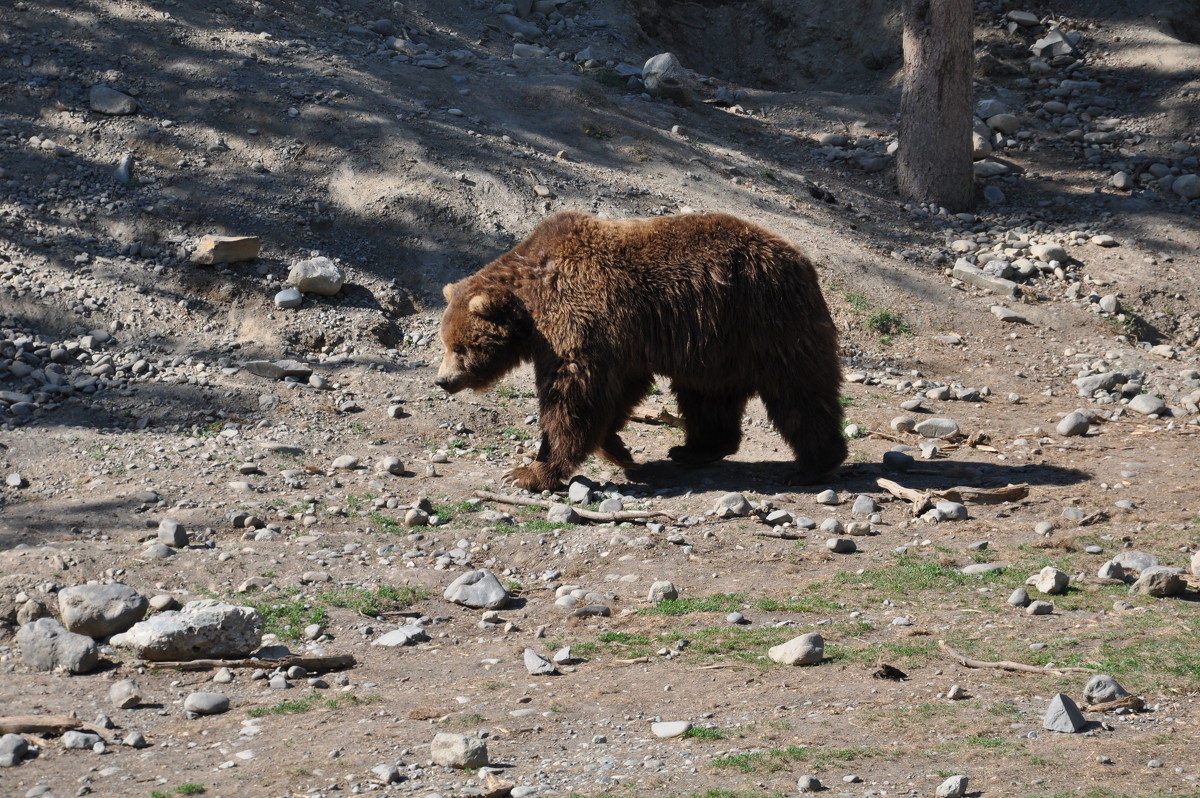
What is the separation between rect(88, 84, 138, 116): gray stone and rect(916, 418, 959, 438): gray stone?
897cm

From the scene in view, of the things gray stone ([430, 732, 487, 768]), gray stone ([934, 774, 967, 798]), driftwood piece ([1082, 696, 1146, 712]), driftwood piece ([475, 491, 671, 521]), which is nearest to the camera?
gray stone ([934, 774, 967, 798])

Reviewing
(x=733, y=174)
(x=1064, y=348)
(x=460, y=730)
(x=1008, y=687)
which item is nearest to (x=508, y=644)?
(x=460, y=730)

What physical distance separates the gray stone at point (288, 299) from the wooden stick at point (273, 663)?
5.98 metres

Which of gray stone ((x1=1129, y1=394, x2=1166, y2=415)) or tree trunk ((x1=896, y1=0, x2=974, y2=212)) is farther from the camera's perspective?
tree trunk ((x1=896, y1=0, x2=974, y2=212))

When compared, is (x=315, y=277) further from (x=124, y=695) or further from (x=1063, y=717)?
(x=1063, y=717)

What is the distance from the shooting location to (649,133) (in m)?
14.6

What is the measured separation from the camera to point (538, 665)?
5426 mm

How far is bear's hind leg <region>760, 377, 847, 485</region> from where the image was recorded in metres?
8.46

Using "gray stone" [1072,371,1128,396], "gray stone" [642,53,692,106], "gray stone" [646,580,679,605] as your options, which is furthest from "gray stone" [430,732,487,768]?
"gray stone" [642,53,692,106]

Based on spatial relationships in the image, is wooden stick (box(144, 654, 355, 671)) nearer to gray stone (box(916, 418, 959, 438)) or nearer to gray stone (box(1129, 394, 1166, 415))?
gray stone (box(916, 418, 959, 438))

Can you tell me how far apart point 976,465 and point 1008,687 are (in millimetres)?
4254

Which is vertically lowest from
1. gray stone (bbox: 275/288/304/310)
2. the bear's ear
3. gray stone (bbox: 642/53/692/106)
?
gray stone (bbox: 275/288/304/310)

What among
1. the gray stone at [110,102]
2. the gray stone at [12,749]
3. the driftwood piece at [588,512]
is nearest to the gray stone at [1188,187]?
the driftwood piece at [588,512]

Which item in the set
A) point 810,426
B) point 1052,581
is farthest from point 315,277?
point 1052,581
